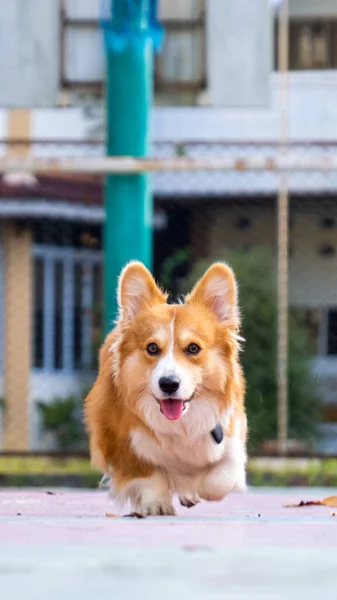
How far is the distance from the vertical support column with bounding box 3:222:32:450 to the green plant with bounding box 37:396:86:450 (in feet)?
0.51

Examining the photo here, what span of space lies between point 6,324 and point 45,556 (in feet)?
25.3

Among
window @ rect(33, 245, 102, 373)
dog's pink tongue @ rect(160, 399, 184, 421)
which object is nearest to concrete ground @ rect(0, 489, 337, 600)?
dog's pink tongue @ rect(160, 399, 184, 421)

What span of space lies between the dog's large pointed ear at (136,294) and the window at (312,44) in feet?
26.9

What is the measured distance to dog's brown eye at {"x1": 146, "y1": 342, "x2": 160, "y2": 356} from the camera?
3091mm

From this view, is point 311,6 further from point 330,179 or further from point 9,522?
point 9,522

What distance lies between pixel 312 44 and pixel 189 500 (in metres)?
8.27

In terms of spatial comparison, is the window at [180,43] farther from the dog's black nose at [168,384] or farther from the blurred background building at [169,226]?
the dog's black nose at [168,384]

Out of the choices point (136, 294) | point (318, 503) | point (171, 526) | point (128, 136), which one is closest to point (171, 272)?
point (128, 136)

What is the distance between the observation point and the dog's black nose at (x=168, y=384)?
9.75 feet

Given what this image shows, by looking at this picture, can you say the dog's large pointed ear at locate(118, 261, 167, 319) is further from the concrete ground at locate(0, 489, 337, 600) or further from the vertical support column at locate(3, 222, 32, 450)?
the vertical support column at locate(3, 222, 32, 450)

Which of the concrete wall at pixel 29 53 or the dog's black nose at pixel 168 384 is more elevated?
the concrete wall at pixel 29 53

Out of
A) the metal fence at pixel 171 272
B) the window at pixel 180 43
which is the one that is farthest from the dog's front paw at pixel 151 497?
the metal fence at pixel 171 272

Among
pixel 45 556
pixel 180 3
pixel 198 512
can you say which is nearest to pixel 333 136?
pixel 180 3

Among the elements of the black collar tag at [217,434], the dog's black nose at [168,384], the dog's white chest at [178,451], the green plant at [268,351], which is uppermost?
the dog's black nose at [168,384]
